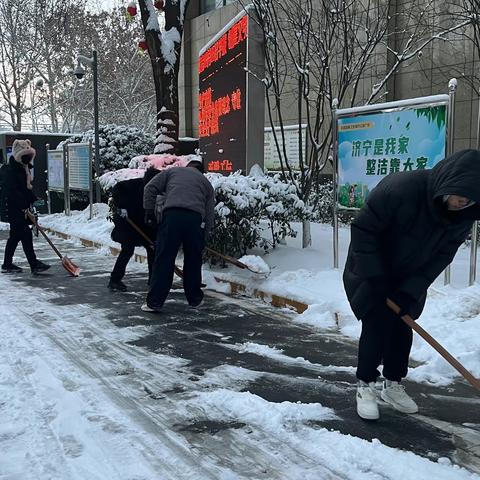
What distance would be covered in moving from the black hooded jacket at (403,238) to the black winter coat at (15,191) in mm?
6135

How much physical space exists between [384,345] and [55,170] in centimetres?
1443

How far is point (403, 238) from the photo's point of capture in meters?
3.25

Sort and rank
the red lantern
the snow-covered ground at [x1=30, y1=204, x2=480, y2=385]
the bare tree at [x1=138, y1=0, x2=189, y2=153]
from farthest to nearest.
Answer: the red lantern < the bare tree at [x1=138, y1=0, x2=189, y2=153] < the snow-covered ground at [x1=30, y1=204, x2=480, y2=385]

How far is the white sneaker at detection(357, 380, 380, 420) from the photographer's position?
3.46m

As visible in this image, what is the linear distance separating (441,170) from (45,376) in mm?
2989

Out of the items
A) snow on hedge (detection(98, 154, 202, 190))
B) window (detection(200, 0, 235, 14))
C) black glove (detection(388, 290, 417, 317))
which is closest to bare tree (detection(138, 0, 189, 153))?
snow on hedge (detection(98, 154, 202, 190))

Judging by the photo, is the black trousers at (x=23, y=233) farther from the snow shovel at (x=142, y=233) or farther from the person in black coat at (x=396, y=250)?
the person in black coat at (x=396, y=250)

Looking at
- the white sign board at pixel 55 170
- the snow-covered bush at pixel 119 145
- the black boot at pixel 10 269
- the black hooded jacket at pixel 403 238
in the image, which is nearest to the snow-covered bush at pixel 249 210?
the black boot at pixel 10 269

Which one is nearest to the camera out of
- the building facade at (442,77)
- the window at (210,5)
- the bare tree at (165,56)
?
the bare tree at (165,56)

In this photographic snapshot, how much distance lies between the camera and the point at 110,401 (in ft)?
12.1

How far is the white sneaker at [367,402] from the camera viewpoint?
3.46m

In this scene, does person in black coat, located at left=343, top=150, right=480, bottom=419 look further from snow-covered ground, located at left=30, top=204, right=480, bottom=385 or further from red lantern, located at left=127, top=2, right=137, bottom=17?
red lantern, located at left=127, top=2, right=137, bottom=17

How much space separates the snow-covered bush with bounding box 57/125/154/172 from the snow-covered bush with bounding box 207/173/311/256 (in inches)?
323

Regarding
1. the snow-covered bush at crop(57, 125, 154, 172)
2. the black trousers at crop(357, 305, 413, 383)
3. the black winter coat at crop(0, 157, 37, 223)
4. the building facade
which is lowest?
the black trousers at crop(357, 305, 413, 383)
